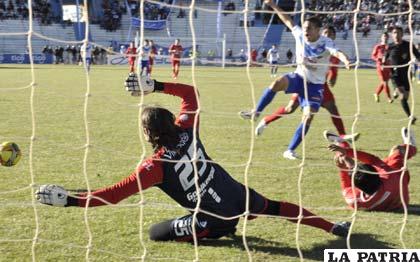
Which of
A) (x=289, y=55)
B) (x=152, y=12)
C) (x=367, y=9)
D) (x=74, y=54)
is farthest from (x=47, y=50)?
(x=367, y=9)

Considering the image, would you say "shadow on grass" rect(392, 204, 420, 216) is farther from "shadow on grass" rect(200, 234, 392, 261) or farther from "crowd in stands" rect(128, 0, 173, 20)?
"crowd in stands" rect(128, 0, 173, 20)

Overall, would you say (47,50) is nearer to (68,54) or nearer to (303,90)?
(68,54)

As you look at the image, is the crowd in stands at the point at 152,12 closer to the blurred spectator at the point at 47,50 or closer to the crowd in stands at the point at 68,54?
the crowd in stands at the point at 68,54

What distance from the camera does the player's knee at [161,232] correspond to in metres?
3.51

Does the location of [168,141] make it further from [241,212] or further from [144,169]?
[241,212]

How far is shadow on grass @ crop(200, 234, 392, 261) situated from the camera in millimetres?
3382

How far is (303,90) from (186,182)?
3.10 m

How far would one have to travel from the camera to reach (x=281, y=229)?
377 centimetres

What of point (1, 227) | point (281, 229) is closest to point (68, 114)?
point (1, 227)

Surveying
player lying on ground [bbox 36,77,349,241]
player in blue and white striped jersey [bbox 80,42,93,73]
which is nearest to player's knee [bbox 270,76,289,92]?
player in blue and white striped jersey [bbox 80,42,93,73]

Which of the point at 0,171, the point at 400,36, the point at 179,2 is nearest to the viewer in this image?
the point at 0,171

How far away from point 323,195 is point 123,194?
2.11 meters

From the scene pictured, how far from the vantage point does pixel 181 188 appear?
337 cm

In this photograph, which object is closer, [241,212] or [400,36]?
[241,212]
